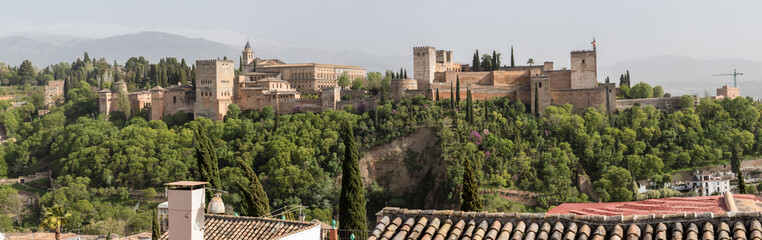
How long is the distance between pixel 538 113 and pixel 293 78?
67.0ft

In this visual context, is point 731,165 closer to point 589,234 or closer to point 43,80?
point 589,234

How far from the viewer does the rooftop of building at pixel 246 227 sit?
14555 mm

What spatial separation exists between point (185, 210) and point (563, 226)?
507cm

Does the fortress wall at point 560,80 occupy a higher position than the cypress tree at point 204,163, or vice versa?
the fortress wall at point 560,80

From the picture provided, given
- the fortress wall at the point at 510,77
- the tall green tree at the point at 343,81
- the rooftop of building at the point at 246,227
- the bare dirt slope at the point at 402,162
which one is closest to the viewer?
the rooftop of building at the point at 246,227

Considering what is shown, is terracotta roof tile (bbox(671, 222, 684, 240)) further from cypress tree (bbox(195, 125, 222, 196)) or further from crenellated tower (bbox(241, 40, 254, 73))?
crenellated tower (bbox(241, 40, 254, 73))

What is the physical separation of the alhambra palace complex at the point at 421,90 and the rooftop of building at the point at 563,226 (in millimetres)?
41523

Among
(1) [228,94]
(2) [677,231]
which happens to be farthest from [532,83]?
(2) [677,231]

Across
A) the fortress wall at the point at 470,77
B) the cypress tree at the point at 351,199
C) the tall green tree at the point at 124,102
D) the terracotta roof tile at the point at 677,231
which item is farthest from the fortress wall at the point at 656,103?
the terracotta roof tile at the point at 677,231

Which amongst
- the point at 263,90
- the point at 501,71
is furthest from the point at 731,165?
the point at 263,90

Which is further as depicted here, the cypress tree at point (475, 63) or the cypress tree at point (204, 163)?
the cypress tree at point (475, 63)

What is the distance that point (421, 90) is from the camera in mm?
52125

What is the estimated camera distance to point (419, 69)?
5556cm

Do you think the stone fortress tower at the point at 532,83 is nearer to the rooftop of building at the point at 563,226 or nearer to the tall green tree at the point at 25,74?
the rooftop of building at the point at 563,226
